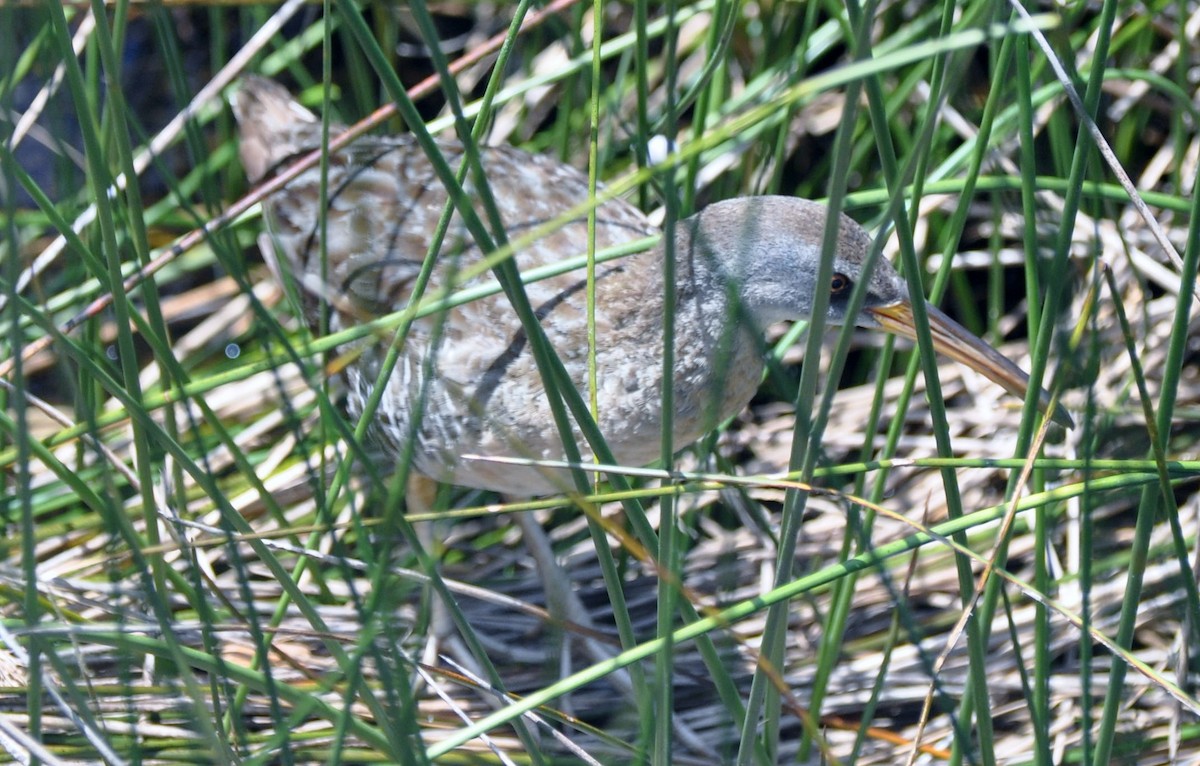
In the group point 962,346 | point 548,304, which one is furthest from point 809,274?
point 548,304

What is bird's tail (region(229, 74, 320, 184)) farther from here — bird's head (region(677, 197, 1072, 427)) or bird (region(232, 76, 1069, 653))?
bird's head (region(677, 197, 1072, 427))

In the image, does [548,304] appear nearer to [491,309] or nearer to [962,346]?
[491,309]

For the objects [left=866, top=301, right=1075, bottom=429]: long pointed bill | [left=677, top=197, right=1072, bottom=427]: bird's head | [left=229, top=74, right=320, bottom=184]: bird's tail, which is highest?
[left=229, top=74, right=320, bottom=184]: bird's tail

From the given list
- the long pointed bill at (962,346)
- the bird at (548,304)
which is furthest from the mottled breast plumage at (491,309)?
the long pointed bill at (962,346)

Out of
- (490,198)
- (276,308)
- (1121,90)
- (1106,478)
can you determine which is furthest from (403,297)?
(1121,90)

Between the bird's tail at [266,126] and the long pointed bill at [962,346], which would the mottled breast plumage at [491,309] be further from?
the long pointed bill at [962,346]

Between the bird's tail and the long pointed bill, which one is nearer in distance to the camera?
the long pointed bill

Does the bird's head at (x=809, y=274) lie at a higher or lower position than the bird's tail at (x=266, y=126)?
lower

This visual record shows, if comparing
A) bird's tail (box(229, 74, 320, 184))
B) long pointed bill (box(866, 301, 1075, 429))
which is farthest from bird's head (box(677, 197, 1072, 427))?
bird's tail (box(229, 74, 320, 184))

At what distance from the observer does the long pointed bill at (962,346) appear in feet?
5.66

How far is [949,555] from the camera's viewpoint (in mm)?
2215

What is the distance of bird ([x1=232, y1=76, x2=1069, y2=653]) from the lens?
1755 mm

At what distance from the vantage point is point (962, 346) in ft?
5.72

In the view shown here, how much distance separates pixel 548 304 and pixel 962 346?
62 cm
